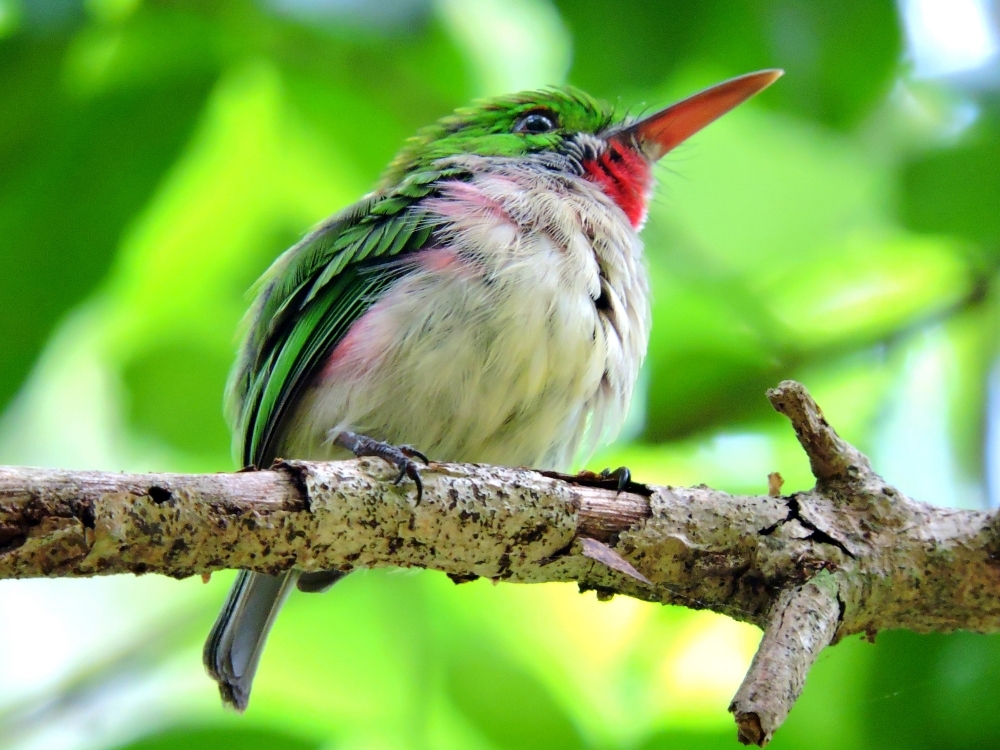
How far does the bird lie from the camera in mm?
3184

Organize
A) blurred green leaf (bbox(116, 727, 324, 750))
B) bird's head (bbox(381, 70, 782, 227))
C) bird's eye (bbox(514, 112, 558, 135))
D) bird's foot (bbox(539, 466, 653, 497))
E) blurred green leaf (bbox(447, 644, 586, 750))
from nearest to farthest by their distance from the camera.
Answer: bird's foot (bbox(539, 466, 653, 497)) < blurred green leaf (bbox(116, 727, 324, 750)) < blurred green leaf (bbox(447, 644, 586, 750)) < bird's head (bbox(381, 70, 782, 227)) < bird's eye (bbox(514, 112, 558, 135))

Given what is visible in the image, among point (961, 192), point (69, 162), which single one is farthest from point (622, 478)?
point (69, 162)

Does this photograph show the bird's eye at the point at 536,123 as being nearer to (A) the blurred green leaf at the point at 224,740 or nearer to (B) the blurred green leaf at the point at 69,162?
(B) the blurred green leaf at the point at 69,162

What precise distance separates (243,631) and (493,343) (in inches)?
47.8

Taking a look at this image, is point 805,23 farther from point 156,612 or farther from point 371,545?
point 156,612

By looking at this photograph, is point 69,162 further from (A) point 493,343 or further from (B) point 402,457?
(B) point 402,457

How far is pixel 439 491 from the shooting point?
253cm

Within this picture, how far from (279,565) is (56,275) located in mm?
1776

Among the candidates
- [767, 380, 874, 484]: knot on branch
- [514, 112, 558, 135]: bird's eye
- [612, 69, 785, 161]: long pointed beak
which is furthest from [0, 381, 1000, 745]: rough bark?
[514, 112, 558, 135]: bird's eye

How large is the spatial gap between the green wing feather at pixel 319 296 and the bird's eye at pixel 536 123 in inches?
27.3

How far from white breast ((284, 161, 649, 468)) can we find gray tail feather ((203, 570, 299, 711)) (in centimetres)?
42

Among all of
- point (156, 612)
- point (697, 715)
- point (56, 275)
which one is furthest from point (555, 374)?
point (156, 612)

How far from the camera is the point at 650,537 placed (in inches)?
104

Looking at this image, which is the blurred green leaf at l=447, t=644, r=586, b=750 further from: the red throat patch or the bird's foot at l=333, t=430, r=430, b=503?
the red throat patch
